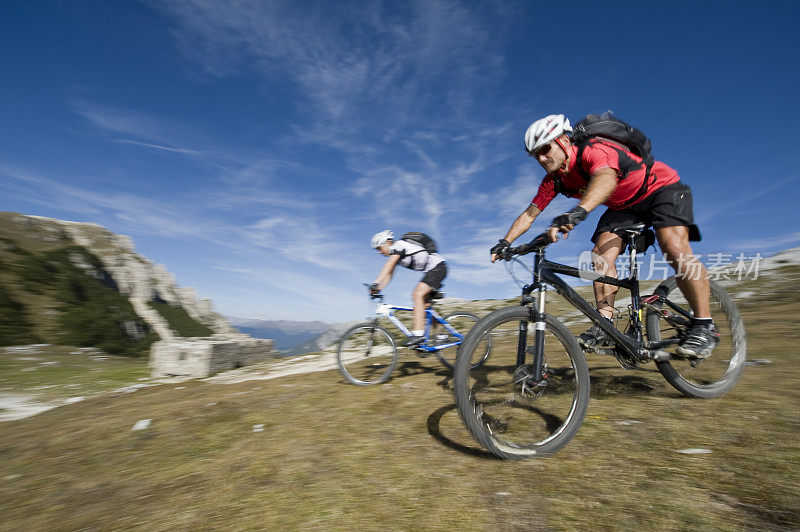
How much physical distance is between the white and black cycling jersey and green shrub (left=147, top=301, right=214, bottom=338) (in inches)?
6830

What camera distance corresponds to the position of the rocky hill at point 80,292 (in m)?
106

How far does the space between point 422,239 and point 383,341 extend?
2.26 m

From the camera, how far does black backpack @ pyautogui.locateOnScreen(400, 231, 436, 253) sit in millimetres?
7776

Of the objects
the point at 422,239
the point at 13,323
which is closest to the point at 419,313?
the point at 422,239

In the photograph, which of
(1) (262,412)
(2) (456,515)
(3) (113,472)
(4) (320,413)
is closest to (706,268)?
A: (2) (456,515)

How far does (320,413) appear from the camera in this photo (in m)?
4.77

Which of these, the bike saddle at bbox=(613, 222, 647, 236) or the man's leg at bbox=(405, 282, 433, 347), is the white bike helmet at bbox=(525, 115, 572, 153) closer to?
the bike saddle at bbox=(613, 222, 647, 236)

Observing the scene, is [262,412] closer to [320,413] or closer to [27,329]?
[320,413]

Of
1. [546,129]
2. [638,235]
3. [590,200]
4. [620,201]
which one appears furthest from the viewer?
[638,235]

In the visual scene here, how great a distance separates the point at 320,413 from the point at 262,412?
2.62ft

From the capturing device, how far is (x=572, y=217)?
10.5ft

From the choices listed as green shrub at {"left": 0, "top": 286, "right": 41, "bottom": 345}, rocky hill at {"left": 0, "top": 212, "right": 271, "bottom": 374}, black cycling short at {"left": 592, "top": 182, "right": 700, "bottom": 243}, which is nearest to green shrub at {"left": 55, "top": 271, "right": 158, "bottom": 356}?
rocky hill at {"left": 0, "top": 212, "right": 271, "bottom": 374}

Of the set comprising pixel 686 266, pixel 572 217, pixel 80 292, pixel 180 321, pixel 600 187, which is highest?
pixel 80 292

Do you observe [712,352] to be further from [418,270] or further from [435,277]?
[418,270]
